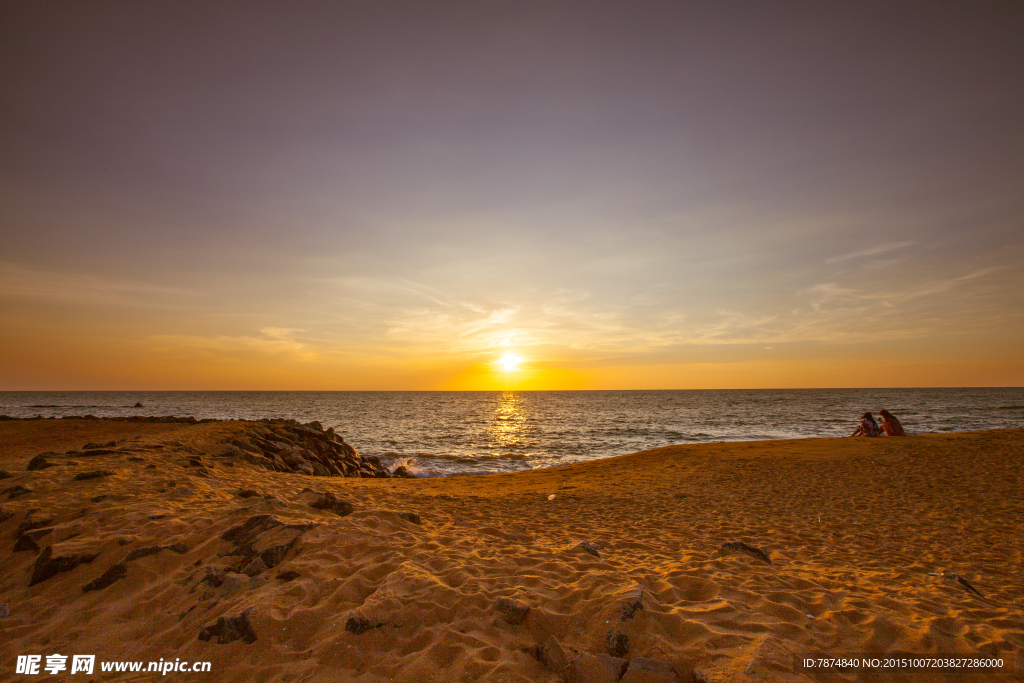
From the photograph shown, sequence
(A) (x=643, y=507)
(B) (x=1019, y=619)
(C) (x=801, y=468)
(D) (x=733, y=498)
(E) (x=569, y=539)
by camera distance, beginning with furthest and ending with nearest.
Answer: (C) (x=801, y=468) → (D) (x=733, y=498) → (A) (x=643, y=507) → (E) (x=569, y=539) → (B) (x=1019, y=619)

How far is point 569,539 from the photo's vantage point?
7.88m

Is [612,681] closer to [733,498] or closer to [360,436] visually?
[733,498]

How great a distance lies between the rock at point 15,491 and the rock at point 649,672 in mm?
10334

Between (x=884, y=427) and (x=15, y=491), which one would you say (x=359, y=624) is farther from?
(x=884, y=427)

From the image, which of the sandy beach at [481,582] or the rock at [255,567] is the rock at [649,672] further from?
the rock at [255,567]

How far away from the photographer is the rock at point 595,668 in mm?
3834

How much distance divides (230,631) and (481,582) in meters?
2.81

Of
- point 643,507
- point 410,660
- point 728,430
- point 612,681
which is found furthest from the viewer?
point 728,430

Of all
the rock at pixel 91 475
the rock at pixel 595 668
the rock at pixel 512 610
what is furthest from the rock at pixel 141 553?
the rock at pixel 595 668

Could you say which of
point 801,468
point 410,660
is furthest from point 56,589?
point 801,468

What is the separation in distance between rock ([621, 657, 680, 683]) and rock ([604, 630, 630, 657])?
13.2 inches

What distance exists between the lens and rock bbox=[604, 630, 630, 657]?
14.0 ft

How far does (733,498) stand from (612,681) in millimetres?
9528

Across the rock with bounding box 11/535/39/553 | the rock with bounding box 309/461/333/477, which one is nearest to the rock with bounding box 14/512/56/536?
the rock with bounding box 11/535/39/553
